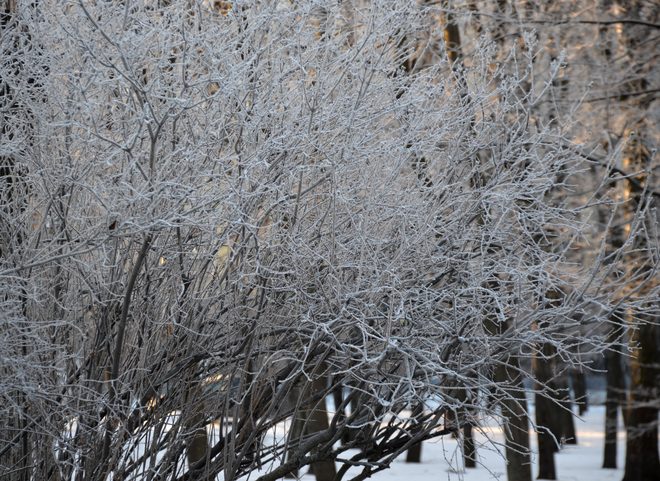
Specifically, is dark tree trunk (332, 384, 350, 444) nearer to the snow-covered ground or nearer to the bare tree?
the bare tree

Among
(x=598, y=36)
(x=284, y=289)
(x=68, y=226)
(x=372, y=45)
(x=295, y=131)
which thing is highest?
(x=598, y=36)

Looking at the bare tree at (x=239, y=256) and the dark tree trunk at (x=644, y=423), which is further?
the dark tree trunk at (x=644, y=423)

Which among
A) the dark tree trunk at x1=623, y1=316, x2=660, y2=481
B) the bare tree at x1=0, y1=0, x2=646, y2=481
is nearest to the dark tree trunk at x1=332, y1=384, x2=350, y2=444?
the bare tree at x1=0, y1=0, x2=646, y2=481

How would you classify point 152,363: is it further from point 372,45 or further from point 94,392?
point 372,45

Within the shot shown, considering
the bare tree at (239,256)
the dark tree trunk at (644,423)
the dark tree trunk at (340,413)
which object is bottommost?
the dark tree trunk at (644,423)

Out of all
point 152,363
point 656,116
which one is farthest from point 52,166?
point 656,116

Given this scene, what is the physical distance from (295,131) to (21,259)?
6.49 feet

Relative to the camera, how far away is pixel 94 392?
19.4 ft

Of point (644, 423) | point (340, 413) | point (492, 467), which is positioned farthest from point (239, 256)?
point (492, 467)

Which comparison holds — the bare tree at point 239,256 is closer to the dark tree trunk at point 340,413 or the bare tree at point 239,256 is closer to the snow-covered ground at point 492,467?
Answer: the dark tree trunk at point 340,413

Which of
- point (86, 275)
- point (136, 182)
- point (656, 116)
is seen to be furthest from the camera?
point (656, 116)

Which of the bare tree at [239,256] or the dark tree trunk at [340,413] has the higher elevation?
the bare tree at [239,256]

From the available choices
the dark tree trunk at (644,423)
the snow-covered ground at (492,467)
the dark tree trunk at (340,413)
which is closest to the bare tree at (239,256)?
the dark tree trunk at (340,413)

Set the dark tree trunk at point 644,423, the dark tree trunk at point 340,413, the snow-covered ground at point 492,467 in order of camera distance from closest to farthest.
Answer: the dark tree trunk at point 340,413 < the dark tree trunk at point 644,423 < the snow-covered ground at point 492,467
